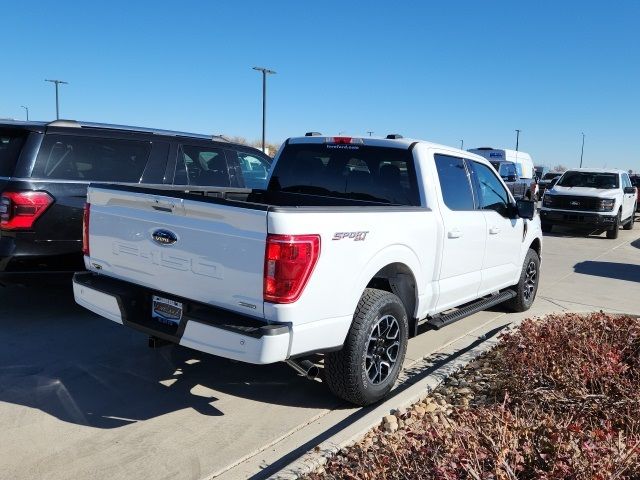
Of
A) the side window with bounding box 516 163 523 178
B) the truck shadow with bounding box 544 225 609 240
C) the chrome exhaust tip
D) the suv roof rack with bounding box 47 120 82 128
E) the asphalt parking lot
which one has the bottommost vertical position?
the asphalt parking lot

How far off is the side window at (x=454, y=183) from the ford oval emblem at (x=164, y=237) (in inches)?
90.9

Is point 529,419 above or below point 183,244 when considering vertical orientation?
below

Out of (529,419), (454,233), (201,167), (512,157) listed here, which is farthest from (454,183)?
(512,157)

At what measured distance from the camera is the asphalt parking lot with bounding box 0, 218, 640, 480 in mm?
3236

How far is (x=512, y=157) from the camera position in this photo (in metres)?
28.3

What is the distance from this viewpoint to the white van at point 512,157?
90.2ft

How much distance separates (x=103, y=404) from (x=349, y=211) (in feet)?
7.01

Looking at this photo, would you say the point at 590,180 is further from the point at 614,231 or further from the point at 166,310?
the point at 166,310

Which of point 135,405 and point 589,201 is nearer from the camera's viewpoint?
point 135,405

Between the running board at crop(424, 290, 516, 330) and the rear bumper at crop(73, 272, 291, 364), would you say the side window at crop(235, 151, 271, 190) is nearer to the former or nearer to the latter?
the running board at crop(424, 290, 516, 330)

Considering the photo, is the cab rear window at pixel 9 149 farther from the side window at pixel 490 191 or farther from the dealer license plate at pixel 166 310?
the side window at pixel 490 191

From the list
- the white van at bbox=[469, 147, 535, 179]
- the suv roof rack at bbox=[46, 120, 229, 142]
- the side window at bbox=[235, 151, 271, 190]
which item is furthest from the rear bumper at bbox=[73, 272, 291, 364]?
the white van at bbox=[469, 147, 535, 179]

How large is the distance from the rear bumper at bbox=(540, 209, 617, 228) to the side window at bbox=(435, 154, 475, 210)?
37.2 ft

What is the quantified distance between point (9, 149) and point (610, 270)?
9662mm
